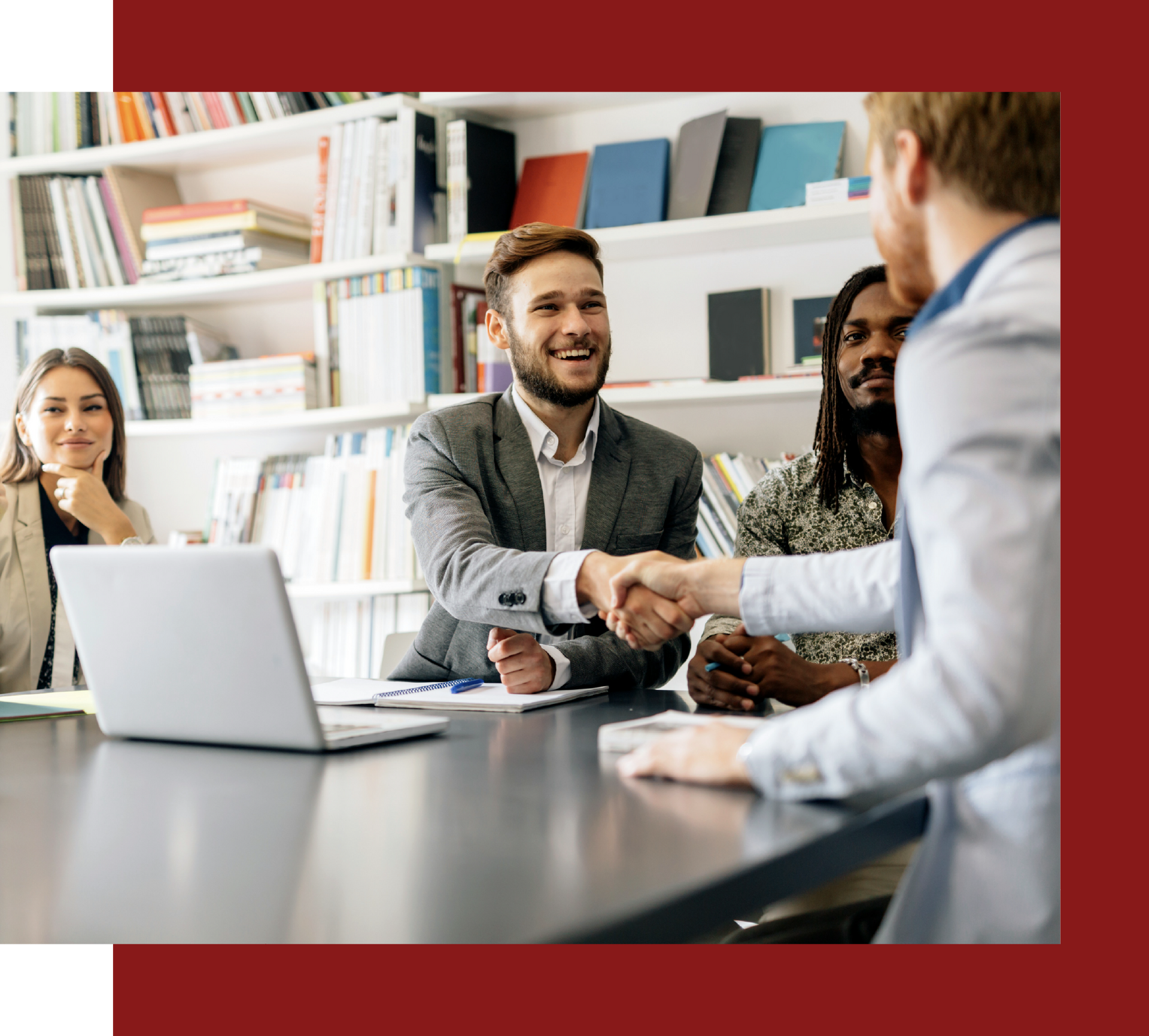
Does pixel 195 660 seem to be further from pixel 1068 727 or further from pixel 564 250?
pixel 564 250

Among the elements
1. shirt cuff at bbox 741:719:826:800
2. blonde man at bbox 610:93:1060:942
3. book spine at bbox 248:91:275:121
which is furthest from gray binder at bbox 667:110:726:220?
shirt cuff at bbox 741:719:826:800

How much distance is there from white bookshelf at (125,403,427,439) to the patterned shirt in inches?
46.1

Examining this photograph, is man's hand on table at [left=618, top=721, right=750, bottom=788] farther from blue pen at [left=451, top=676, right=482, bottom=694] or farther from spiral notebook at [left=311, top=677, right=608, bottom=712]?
blue pen at [left=451, top=676, right=482, bottom=694]

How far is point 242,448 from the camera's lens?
3.57 m

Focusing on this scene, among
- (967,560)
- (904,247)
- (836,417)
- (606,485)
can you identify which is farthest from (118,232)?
(967,560)

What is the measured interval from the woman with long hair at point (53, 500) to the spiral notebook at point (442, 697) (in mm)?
966

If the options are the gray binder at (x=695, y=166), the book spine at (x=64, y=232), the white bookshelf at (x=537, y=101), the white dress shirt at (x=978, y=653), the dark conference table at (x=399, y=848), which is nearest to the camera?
the dark conference table at (x=399, y=848)

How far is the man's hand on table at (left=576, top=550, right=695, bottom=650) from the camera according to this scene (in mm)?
1418

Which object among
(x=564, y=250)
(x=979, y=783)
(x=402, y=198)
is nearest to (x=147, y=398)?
(x=402, y=198)

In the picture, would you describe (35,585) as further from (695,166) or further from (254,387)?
(695,166)

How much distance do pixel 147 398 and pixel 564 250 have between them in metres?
1.78

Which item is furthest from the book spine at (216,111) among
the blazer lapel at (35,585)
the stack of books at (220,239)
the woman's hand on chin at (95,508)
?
the blazer lapel at (35,585)

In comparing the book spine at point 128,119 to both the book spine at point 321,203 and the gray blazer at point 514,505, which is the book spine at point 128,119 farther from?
the gray blazer at point 514,505

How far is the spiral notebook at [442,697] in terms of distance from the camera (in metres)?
1.47
